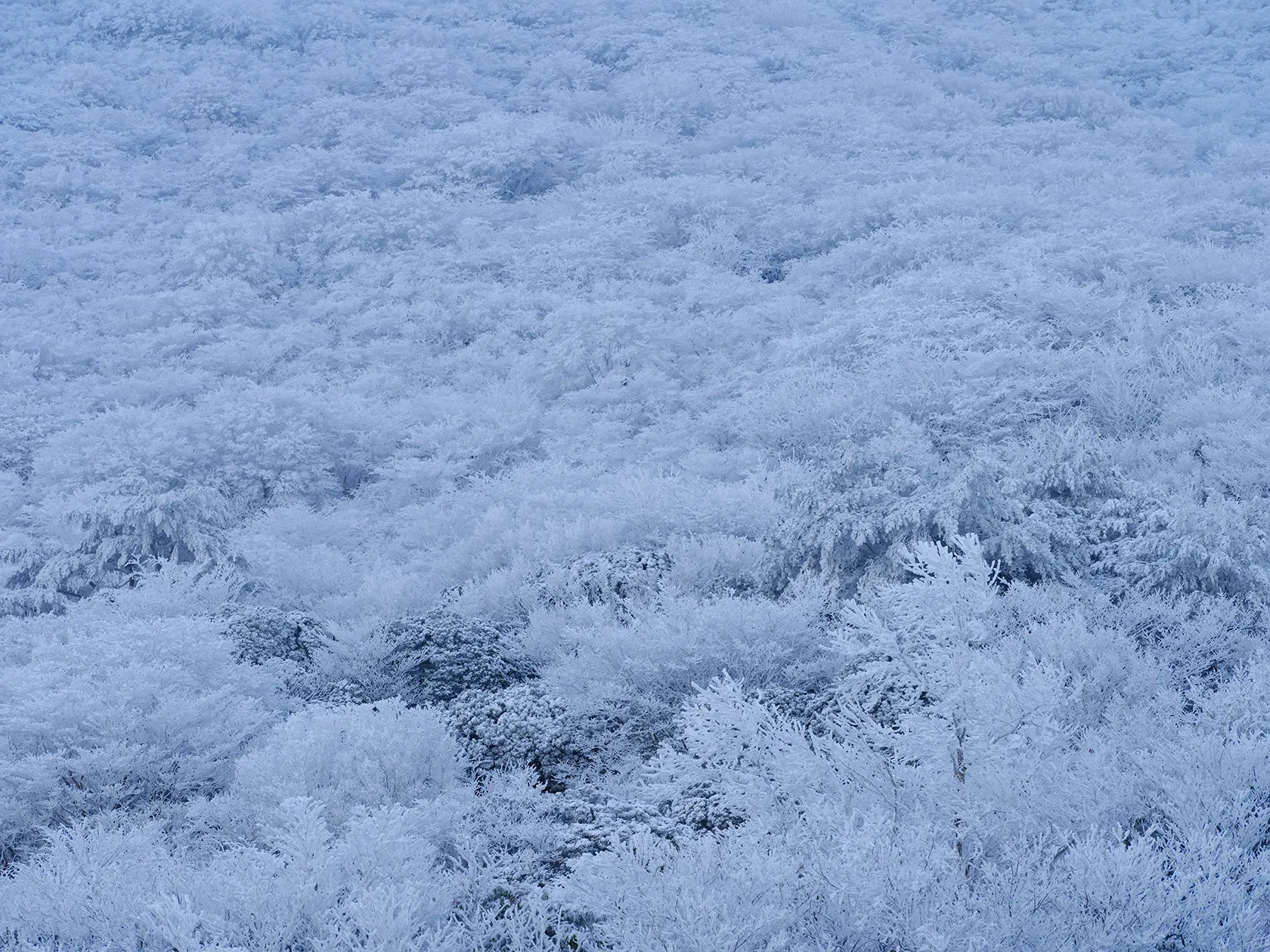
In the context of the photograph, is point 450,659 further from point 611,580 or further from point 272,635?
point 272,635

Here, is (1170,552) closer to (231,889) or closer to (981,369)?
(981,369)

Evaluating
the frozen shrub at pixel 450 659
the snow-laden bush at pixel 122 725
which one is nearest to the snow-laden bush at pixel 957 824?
the frozen shrub at pixel 450 659

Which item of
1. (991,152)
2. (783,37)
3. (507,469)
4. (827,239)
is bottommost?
(507,469)

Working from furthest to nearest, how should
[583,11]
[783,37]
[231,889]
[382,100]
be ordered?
[583,11] → [783,37] → [382,100] → [231,889]

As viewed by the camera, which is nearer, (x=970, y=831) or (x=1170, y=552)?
(x=970, y=831)

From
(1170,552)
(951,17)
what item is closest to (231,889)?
(1170,552)

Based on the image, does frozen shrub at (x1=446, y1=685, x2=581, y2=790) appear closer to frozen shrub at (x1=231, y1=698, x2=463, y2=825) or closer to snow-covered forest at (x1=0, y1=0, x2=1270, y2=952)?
snow-covered forest at (x1=0, y1=0, x2=1270, y2=952)
